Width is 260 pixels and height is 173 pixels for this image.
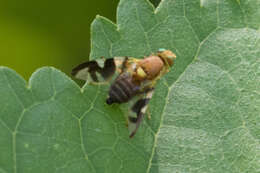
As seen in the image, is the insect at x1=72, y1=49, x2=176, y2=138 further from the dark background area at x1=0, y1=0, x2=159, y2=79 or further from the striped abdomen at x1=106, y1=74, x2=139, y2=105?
the dark background area at x1=0, y1=0, x2=159, y2=79

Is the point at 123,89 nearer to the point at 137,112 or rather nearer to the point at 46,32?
the point at 137,112

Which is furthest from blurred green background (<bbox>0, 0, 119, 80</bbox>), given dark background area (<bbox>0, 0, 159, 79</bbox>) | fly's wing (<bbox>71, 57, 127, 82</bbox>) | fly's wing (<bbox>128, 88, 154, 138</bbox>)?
fly's wing (<bbox>128, 88, 154, 138</bbox>)

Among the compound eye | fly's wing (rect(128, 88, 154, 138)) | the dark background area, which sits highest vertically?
the dark background area

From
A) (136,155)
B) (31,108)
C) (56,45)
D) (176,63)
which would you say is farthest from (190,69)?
(56,45)

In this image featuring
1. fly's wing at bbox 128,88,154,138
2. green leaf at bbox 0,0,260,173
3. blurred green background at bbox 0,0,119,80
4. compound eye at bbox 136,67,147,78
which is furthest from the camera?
blurred green background at bbox 0,0,119,80

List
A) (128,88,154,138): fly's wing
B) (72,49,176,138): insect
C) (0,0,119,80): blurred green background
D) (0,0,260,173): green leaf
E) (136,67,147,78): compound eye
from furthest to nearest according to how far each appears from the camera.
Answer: (0,0,119,80): blurred green background
(136,67,147,78): compound eye
(72,49,176,138): insect
(128,88,154,138): fly's wing
(0,0,260,173): green leaf

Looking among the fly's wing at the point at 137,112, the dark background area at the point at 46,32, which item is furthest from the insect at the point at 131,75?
the dark background area at the point at 46,32

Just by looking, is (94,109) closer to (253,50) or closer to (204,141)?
(204,141)
